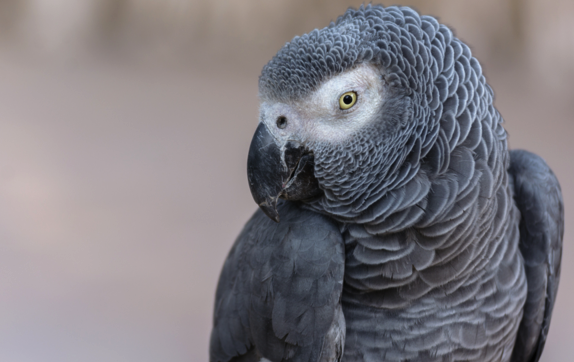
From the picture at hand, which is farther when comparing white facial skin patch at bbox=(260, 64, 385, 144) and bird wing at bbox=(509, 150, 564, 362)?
bird wing at bbox=(509, 150, 564, 362)

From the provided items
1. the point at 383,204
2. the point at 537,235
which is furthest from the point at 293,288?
the point at 537,235

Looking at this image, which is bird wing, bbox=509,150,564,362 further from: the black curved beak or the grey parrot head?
the black curved beak

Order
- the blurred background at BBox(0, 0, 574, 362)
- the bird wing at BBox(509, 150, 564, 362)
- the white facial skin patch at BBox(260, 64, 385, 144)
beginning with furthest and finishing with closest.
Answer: the blurred background at BBox(0, 0, 574, 362), the bird wing at BBox(509, 150, 564, 362), the white facial skin patch at BBox(260, 64, 385, 144)

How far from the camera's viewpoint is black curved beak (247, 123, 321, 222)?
33.5 inches

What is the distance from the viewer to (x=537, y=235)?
103 centimetres

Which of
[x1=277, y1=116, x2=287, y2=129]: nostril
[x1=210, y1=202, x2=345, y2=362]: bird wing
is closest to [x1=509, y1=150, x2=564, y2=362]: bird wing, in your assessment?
[x1=210, y1=202, x2=345, y2=362]: bird wing

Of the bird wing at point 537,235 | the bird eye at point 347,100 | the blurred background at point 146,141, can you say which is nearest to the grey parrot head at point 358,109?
the bird eye at point 347,100

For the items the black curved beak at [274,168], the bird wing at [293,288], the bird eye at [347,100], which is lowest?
the bird wing at [293,288]

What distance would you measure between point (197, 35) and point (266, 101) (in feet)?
4.57

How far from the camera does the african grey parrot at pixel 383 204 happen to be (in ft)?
2.71

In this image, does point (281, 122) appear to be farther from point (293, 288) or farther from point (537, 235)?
point (537, 235)

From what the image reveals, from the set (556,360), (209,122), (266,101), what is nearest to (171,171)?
(209,122)

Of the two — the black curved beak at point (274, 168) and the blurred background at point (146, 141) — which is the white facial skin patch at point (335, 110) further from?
the blurred background at point (146, 141)

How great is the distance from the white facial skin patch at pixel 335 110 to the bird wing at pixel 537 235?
1.63 feet
